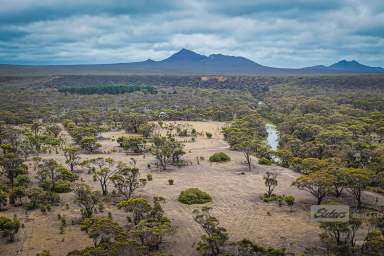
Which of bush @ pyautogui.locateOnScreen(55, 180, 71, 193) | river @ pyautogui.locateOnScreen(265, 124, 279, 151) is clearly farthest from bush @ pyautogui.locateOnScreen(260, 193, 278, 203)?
river @ pyautogui.locateOnScreen(265, 124, 279, 151)

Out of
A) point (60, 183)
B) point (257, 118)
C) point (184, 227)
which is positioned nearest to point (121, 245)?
point (184, 227)

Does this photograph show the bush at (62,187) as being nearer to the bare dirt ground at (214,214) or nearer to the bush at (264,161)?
the bare dirt ground at (214,214)

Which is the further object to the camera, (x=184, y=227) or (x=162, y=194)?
(x=162, y=194)

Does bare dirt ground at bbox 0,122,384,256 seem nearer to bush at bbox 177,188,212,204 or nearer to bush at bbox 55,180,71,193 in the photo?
bush at bbox 177,188,212,204

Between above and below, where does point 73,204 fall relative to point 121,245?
below

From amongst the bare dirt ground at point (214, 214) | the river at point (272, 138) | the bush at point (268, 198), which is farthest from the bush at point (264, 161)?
the river at point (272, 138)

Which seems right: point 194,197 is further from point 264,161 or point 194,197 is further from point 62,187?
point 264,161

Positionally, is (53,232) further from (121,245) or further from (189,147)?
(189,147)
